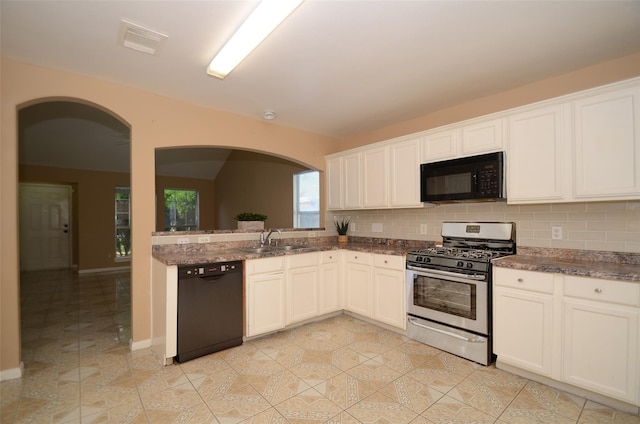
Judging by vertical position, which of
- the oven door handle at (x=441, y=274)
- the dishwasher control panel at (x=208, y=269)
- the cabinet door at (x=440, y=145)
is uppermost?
the cabinet door at (x=440, y=145)

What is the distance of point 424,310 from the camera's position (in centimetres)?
305

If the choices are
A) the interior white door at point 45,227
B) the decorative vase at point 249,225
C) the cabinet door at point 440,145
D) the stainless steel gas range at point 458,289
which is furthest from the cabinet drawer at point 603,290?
the interior white door at point 45,227

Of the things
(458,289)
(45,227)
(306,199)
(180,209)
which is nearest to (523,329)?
(458,289)

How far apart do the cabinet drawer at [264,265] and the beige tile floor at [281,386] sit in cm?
74

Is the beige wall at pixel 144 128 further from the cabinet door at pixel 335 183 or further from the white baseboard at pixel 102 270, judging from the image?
the white baseboard at pixel 102 270

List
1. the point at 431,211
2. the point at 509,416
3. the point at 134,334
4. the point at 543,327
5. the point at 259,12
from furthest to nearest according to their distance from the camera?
the point at 431,211, the point at 134,334, the point at 543,327, the point at 509,416, the point at 259,12

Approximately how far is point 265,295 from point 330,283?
93 cm

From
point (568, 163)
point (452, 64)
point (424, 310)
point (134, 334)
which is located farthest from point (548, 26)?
point (134, 334)

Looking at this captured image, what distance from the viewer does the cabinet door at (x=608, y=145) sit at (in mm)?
2150

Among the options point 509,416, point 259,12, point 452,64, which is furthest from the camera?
point 452,64

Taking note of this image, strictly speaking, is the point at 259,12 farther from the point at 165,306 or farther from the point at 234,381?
the point at 234,381

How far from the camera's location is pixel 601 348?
204 centimetres

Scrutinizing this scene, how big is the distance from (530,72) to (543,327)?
215cm

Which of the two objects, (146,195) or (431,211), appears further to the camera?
(431,211)
